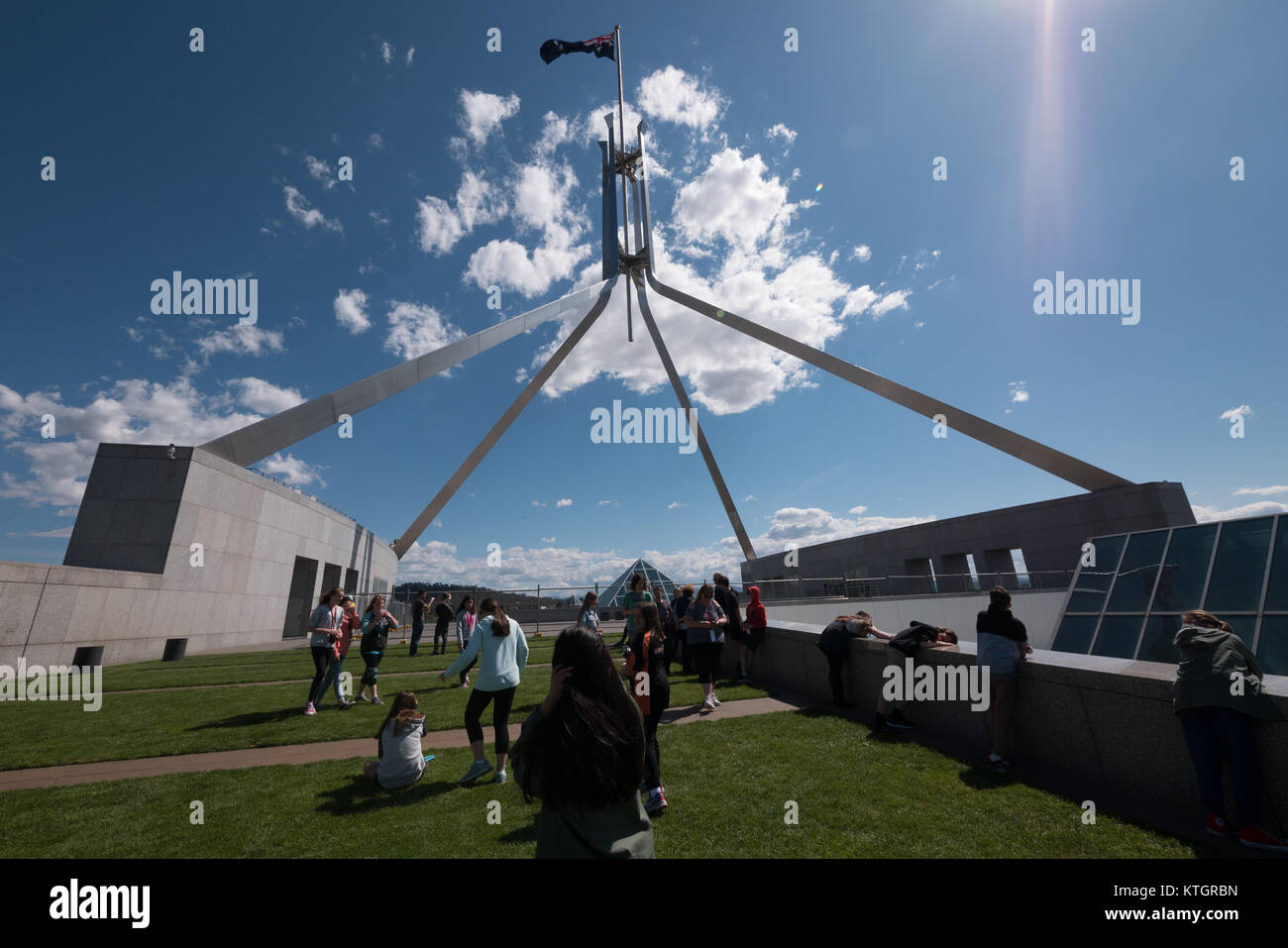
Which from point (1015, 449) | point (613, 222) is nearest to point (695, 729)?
point (1015, 449)

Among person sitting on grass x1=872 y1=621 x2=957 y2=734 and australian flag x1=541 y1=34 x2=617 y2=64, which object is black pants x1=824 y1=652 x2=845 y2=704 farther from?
australian flag x1=541 y1=34 x2=617 y2=64

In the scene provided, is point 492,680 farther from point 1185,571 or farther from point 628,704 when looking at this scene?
point 1185,571

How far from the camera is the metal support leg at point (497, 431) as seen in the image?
35000 mm

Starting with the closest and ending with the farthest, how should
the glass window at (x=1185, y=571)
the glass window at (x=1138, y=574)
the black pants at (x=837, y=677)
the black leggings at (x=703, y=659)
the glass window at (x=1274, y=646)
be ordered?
the glass window at (x=1274, y=646), the black pants at (x=837, y=677), the black leggings at (x=703, y=659), the glass window at (x=1185, y=571), the glass window at (x=1138, y=574)

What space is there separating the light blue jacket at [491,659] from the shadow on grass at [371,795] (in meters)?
1.05

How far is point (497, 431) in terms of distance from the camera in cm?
3662

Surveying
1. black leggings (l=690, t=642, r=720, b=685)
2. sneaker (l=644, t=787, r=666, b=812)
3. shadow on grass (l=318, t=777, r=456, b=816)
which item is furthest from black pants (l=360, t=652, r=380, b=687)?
sneaker (l=644, t=787, r=666, b=812)

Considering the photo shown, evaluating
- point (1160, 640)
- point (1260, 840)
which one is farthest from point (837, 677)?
point (1160, 640)

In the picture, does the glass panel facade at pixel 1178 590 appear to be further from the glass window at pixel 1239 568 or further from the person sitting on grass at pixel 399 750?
the person sitting on grass at pixel 399 750

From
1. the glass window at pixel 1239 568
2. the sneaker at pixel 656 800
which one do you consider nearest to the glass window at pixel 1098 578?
the glass window at pixel 1239 568

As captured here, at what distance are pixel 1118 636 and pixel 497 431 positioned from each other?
32.7m

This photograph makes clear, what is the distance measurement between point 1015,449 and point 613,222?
91.1ft
